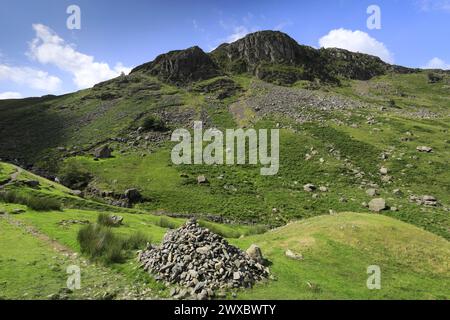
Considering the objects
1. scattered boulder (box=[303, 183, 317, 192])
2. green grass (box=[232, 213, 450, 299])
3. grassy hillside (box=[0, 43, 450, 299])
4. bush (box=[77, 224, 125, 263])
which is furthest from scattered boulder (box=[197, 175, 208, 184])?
bush (box=[77, 224, 125, 263])

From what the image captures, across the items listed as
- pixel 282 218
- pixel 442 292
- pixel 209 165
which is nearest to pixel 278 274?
pixel 442 292

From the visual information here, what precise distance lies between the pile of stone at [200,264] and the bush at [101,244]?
1.83 metres

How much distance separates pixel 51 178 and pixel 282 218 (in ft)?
177

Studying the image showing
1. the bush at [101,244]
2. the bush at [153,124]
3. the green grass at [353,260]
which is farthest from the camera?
the bush at [153,124]

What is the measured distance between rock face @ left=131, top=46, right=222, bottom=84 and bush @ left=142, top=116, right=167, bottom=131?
182 feet

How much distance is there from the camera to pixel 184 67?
17012cm

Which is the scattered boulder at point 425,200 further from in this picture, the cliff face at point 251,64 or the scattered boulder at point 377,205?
the cliff face at point 251,64

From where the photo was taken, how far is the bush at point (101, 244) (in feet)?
82.7

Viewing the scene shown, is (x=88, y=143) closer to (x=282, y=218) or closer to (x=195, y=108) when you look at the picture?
(x=195, y=108)

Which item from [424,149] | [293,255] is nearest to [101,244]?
[293,255]

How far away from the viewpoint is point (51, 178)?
269ft

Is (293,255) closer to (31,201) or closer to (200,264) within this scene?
(200,264)

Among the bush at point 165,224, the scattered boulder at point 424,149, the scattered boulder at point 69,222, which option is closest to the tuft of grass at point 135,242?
the scattered boulder at point 69,222
